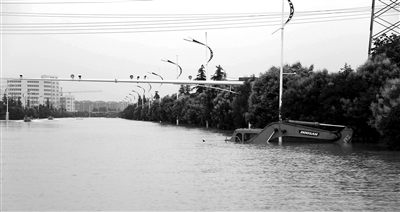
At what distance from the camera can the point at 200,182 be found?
64.3 ft

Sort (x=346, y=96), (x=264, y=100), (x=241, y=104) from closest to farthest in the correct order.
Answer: (x=346, y=96)
(x=264, y=100)
(x=241, y=104)

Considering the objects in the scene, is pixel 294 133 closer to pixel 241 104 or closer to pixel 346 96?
pixel 346 96

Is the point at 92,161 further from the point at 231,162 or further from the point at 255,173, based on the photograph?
the point at 255,173

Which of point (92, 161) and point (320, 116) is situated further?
point (320, 116)

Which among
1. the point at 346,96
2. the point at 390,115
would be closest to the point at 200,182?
the point at 390,115

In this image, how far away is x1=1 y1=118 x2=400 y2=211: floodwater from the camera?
50.1ft

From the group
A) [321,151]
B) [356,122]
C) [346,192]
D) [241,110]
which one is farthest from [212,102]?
[346,192]

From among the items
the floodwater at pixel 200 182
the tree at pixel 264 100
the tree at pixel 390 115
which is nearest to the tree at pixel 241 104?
the tree at pixel 264 100

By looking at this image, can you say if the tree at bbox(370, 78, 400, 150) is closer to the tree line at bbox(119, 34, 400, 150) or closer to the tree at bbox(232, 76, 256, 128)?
the tree line at bbox(119, 34, 400, 150)

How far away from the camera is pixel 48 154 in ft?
102

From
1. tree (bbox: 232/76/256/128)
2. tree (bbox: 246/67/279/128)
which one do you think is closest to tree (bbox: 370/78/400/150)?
tree (bbox: 246/67/279/128)

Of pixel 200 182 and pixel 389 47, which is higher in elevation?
pixel 389 47

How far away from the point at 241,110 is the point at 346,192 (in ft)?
163

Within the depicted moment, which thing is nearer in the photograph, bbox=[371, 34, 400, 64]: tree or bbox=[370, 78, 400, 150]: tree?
bbox=[370, 78, 400, 150]: tree
